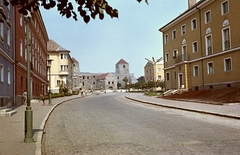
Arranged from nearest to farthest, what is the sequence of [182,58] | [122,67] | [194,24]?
[194,24] → [182,58] → [122,67]

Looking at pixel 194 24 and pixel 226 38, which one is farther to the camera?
pixel 194 24

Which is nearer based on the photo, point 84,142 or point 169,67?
point 84,142

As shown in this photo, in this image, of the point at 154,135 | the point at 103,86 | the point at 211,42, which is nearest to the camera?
the point at 154,135

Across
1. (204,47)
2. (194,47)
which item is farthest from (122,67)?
(204,47)

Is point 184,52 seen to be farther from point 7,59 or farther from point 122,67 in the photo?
point 122,67

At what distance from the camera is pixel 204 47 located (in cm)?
3198

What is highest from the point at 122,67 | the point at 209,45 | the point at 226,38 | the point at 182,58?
the point at 122,67

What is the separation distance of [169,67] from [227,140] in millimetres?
32970

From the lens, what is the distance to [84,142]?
27.9 feet

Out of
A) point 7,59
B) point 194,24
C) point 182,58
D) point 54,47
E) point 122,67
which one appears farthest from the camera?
point 122,67

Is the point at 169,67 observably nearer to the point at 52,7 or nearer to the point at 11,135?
the point at 11,135

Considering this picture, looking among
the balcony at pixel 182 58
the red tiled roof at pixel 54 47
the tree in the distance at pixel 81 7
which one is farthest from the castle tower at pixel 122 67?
the tree in the distance at pixel 81 7

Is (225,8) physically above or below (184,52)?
above

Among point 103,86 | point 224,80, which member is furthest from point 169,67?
point 103,86
